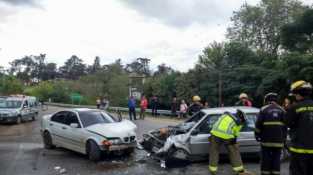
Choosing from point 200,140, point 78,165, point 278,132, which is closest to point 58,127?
point 78,165

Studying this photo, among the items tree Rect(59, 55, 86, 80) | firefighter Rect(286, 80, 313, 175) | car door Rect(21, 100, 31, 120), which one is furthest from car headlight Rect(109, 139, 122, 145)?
tree Rect(59, 55, 86, 80)

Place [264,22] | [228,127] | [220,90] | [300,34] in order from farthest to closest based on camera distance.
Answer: [264,22] → [220,90] → [300,34] → [228,127]

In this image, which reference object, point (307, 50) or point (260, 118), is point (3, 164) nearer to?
point (260, 118)

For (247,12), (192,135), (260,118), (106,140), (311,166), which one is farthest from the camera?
(247,12)

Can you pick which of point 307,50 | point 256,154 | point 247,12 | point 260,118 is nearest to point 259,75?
point 307,50

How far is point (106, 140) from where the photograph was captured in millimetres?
9523

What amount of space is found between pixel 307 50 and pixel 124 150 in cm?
2237

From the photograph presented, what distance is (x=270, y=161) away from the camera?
6.52 metres

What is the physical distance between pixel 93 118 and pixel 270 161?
19.7ft

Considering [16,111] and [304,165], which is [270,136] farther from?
[16,111]

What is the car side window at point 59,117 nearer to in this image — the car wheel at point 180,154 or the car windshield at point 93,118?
the car windshield at point 93,118

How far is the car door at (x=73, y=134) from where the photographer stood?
33.4 ft

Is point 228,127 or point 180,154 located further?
point 180,154

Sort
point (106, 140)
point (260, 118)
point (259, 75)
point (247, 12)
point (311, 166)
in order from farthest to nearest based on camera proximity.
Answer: point (247, 12)
point (259, 75)
point (106, 140)
point (260, 118)
point (311, 166)
